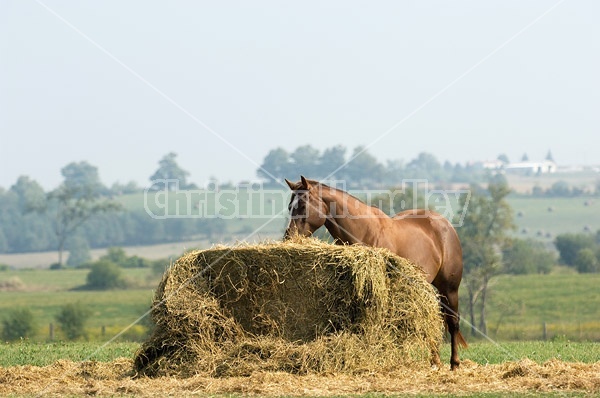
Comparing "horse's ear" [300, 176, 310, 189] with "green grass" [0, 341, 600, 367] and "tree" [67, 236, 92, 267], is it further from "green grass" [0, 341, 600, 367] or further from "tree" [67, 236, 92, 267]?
"tree" [67, 236, 92, 267]

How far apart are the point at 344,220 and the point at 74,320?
4435cm

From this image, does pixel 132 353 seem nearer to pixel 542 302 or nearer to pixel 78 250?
pixel 542 302

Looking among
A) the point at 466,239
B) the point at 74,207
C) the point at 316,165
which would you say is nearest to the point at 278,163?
the point at 316,165

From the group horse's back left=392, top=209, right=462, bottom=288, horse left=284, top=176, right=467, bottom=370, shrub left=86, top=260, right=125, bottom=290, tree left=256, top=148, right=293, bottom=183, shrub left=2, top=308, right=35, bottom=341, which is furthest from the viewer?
tree left=256, top=148, right=293, bottom=183

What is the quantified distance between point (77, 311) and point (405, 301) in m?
45.8

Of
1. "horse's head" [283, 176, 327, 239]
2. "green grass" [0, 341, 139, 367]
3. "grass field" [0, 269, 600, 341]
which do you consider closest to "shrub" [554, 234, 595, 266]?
"grass field" [0, 269, 600, 341]

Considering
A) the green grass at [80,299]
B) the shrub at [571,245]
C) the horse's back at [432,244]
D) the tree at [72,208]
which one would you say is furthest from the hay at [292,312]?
the tree at [72,208]

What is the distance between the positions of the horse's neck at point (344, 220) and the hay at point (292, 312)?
2.29ft

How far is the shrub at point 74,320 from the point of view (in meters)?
51.8

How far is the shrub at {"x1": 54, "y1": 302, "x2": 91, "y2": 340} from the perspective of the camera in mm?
51812

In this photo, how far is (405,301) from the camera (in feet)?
38.9

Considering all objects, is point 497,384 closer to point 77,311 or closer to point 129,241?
point 77,311

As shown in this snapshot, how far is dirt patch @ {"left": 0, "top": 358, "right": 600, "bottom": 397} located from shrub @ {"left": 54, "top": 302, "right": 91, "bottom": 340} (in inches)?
1605

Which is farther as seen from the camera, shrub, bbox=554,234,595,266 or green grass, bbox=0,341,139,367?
shrub, bbox=554,234,595,266
